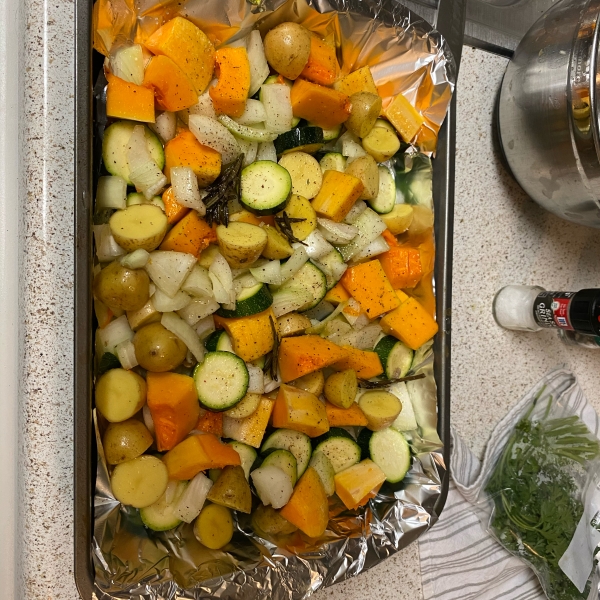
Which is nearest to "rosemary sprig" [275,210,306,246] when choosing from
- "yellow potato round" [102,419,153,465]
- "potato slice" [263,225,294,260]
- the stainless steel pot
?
"potato slice" [263,225,294,260]

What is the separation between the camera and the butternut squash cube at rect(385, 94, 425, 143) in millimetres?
1282

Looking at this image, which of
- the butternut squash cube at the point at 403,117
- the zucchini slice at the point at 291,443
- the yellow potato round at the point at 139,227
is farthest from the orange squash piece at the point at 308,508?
the butternut squash cube at the point at 403,117

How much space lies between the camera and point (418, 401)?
1.33 m

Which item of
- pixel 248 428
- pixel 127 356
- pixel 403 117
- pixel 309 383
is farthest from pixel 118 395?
pixel 403 117

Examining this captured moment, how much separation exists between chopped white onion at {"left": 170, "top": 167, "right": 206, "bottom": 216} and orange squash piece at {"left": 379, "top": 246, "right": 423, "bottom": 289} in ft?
1.53

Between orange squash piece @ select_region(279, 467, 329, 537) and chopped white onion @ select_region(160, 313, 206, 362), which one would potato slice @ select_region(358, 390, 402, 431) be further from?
chopped white onion @ select_region(160, 313, 206, 362)

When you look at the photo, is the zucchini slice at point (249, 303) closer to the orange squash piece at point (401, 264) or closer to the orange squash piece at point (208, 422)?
the orange squash piece at point (208, 422)

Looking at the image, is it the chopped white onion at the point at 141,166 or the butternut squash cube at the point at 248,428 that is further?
the butternut squash cube at the point at 248,428

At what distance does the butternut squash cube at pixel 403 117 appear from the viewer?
128cm

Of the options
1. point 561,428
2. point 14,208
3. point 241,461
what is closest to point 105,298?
point 14,208

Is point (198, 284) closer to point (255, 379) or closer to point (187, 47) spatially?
point (255, 379)

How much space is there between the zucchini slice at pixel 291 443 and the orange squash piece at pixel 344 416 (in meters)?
0.08

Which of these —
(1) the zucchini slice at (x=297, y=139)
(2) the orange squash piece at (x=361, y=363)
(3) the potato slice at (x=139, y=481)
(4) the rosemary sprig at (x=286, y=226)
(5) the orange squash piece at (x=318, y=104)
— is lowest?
(3) the potato slice at (x=139, y=481)

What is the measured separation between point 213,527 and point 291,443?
228 millimetres
